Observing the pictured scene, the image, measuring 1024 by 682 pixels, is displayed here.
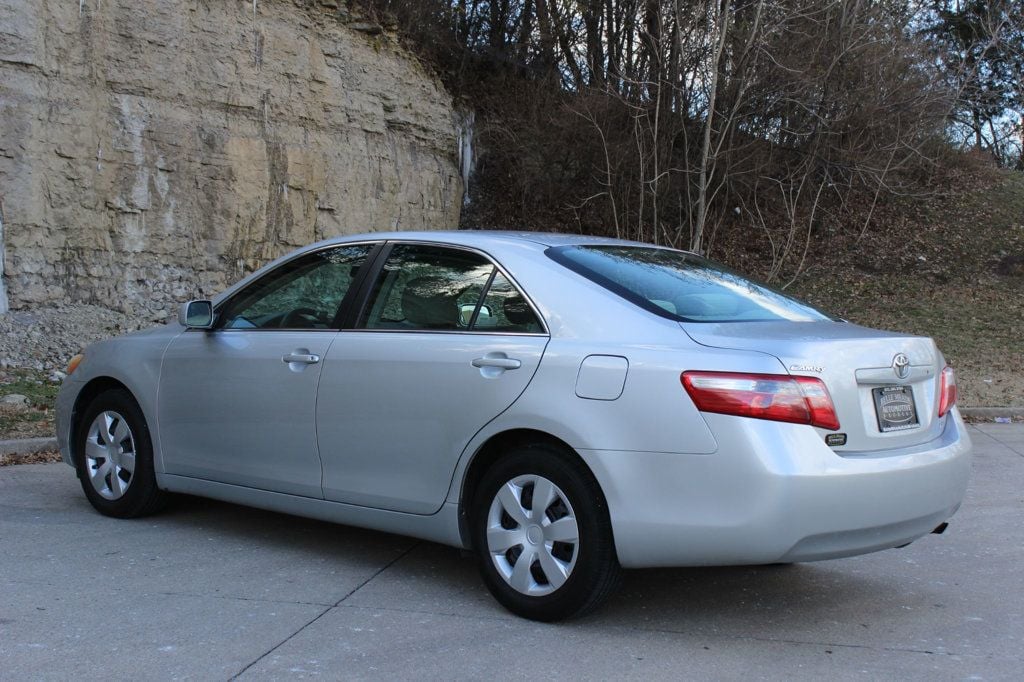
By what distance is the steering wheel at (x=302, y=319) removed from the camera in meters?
5.46

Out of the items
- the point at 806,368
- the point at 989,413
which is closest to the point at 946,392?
the point at 806,368

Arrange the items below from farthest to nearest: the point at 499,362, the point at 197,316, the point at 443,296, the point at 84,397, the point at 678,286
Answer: the point at 84,397 < the point at 197,316 < the point at 443,296 < the point at 678,286 < the point at 499,362

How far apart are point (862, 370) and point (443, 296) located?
194cm

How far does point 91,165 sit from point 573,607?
12049 millimetres

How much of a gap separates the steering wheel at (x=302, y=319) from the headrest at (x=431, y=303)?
0.52m

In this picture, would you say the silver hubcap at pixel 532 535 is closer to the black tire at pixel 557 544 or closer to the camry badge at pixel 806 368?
the black tire at pixel 557 544

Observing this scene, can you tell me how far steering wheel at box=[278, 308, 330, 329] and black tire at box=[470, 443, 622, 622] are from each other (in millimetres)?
1395

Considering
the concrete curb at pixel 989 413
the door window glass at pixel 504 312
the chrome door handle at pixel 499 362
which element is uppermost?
the door window glass at pixel 504 312

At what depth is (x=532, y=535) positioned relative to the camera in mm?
4430

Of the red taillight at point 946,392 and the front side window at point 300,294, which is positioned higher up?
the front side window at point 300,294

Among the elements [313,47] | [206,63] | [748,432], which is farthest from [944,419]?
[313,47]

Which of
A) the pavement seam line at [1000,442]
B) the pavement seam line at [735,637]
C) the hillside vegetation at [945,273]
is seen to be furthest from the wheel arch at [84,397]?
the hillside vegetation at [945,273]

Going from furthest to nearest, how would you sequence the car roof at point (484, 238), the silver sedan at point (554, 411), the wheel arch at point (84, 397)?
the wheel arch at point (84, 397), the car roof at point (484, 238), the silver sedan at point (554, 411)

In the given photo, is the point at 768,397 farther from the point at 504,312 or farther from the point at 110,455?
the point at 110,455
